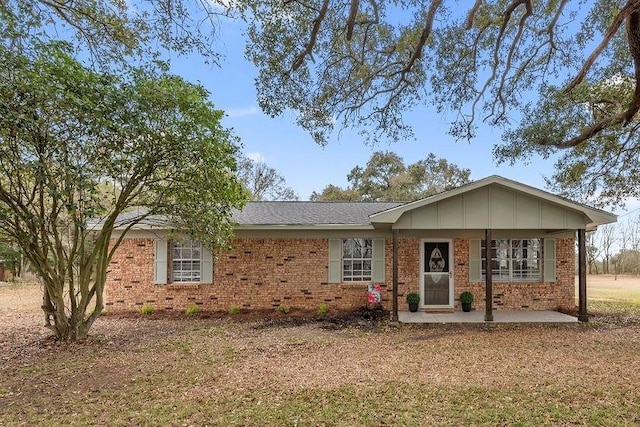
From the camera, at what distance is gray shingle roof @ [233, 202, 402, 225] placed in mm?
11336

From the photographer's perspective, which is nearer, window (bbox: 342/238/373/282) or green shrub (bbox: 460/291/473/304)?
green shrub (bbox: 460/291/473/304)

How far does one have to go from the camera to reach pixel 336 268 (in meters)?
11.4

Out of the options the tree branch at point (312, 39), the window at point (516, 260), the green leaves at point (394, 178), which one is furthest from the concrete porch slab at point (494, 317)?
the green leaves at point (394, 178)

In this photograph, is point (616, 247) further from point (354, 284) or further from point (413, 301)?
point (354, 284)

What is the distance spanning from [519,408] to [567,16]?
26.5 ft

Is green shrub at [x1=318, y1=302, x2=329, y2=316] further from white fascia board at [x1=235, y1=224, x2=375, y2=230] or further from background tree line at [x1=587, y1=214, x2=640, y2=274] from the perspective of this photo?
background tree line at [x1=587, y1=214, x2=640, y2=274]

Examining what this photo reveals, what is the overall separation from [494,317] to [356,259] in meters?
3.76

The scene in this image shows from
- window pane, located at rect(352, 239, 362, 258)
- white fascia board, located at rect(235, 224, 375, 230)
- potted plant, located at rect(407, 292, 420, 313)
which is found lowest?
potted plant, located at rect(407, 292, 420, 313)

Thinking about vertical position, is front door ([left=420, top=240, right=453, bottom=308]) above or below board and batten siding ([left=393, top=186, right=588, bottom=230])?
below

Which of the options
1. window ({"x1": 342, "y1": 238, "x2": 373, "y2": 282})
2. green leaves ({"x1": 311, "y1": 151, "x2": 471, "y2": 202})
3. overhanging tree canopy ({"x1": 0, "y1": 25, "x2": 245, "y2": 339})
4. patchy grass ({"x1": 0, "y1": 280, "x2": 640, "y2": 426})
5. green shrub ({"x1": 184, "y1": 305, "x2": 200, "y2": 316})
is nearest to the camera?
patchy grass ({"x1": 0, "y1": 280, "x2": 640, "y2": 426})

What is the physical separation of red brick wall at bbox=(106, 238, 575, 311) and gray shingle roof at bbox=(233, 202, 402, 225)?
60cm

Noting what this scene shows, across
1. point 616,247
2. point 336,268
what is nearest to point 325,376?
point 336,268

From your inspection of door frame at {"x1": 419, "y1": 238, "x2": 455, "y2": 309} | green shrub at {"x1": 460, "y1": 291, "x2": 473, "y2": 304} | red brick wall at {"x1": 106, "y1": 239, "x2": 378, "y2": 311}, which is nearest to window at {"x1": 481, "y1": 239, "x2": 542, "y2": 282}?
green shrub at {"x1": 460, "y1": 291, "x2": 473, "y2": 304}

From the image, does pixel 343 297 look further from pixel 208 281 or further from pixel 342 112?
pixel 342 112
